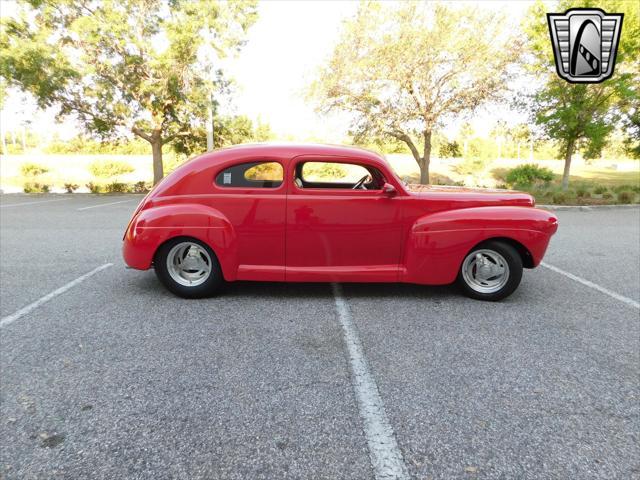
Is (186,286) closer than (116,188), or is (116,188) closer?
(186,286)

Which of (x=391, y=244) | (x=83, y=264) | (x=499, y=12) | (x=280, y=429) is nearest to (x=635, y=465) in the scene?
(x=280, y=429)

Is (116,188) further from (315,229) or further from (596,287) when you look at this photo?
(596,287)

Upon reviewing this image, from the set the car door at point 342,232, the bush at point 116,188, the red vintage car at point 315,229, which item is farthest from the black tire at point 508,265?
the bush at point 116,188

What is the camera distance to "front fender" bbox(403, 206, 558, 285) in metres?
3.88

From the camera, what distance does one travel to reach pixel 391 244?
395cm

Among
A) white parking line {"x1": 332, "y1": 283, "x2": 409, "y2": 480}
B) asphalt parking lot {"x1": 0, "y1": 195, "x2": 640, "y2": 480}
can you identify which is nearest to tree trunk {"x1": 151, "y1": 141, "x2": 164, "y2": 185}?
asphalt parking lot {"x1": 0, "y1": 195, "x2": 640, "y2": 480}

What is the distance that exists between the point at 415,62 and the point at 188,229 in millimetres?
13453

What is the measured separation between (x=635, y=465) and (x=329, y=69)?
638 inches

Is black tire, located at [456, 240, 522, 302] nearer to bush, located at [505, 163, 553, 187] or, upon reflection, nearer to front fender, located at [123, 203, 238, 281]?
front fender, located at [123, 203, 238, 281]

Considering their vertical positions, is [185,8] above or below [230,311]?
above

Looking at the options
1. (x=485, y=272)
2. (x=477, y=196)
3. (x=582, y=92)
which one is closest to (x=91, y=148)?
(x=582, y=92)

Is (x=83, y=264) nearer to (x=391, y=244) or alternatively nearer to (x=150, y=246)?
(x=150, y=246)

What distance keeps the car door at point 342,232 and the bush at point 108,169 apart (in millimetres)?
34948

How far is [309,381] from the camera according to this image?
8.42 feet
